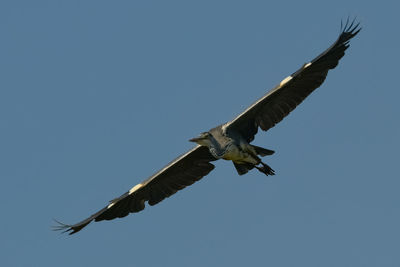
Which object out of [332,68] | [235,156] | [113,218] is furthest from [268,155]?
[113,218]

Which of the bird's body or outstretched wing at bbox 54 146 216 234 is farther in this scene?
outstretched wing at bbox 54 146 216 234

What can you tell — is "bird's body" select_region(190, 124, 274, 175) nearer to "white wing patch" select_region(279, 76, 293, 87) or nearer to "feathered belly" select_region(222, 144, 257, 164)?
"feathered belly" select_region(222, 144, 257, 164)

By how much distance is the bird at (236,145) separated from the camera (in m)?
27.8

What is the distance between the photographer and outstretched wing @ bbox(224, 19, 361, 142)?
27.6 metres

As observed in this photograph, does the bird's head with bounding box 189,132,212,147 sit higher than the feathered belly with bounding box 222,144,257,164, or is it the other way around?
the bird's head with bounding box 189,132,212,147

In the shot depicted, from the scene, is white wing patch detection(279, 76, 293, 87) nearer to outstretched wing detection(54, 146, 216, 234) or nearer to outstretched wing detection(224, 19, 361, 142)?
outstretched wing detection(224, 19, 361, 142)

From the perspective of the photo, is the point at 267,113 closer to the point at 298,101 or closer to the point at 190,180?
the point at 298,101

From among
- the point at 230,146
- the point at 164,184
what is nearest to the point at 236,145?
the point at 230,146

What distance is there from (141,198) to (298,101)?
471cm

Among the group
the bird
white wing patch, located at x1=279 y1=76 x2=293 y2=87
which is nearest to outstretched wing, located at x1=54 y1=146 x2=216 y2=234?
the bird

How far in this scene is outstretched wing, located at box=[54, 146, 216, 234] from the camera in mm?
29500

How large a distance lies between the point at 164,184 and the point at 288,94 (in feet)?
13.2

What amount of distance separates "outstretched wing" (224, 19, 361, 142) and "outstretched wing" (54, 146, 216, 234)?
1.36 m

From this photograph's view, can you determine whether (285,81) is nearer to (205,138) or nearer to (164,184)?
(205,138)
